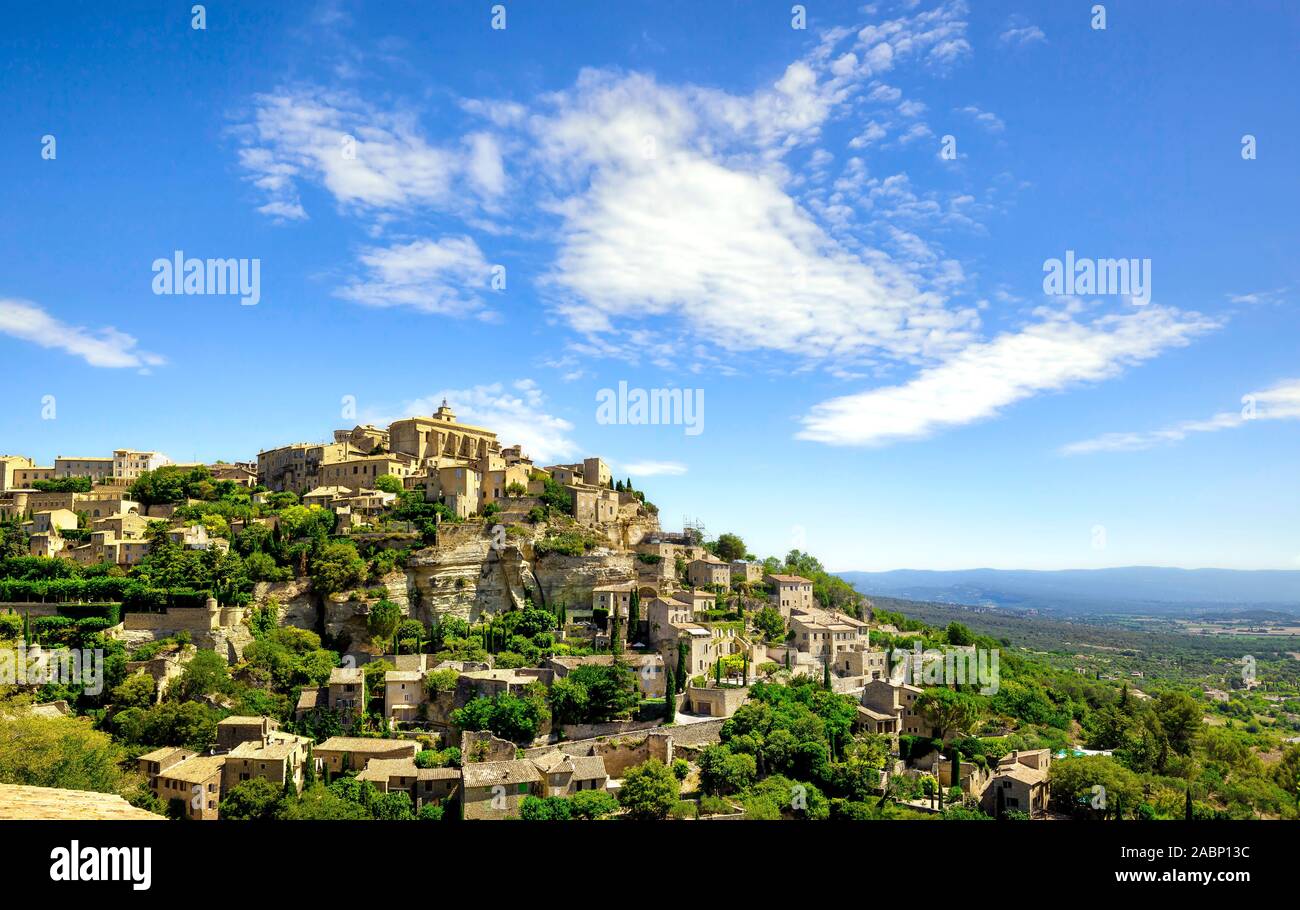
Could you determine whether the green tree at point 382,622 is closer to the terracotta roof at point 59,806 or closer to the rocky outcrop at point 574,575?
the rocky outcrop at point 574,575

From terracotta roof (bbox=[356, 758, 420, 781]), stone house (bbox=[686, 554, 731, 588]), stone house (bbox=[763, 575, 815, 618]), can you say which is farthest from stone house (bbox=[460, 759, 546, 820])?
stone house (bbox=[763, 575, 815, 618])

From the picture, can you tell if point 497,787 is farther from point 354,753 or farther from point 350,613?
point 350,613

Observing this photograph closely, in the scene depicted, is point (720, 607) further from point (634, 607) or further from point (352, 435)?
point (352, 435)

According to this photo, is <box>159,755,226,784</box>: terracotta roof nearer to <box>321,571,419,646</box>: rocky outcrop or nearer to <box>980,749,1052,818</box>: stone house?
<box>321,571,419,646</box>: rocky outcrop

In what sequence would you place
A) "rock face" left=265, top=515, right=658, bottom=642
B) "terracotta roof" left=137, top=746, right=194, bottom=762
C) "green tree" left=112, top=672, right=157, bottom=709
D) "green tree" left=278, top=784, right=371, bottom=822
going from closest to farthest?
"green tree" left=278, top=784, right=371, bottom=822
"terracotta roof" left=137, top=746, right=194, bottom=762
"green tree" left=112, top=672, right=157, bottom=709
"rock face" left=265, top=515, right=658, bottom=642

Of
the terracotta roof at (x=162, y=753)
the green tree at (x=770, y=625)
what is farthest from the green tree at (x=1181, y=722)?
the terracotta roof at (x=162, y=753)

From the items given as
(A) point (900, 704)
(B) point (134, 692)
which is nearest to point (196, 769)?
(B) point (134, 692)
